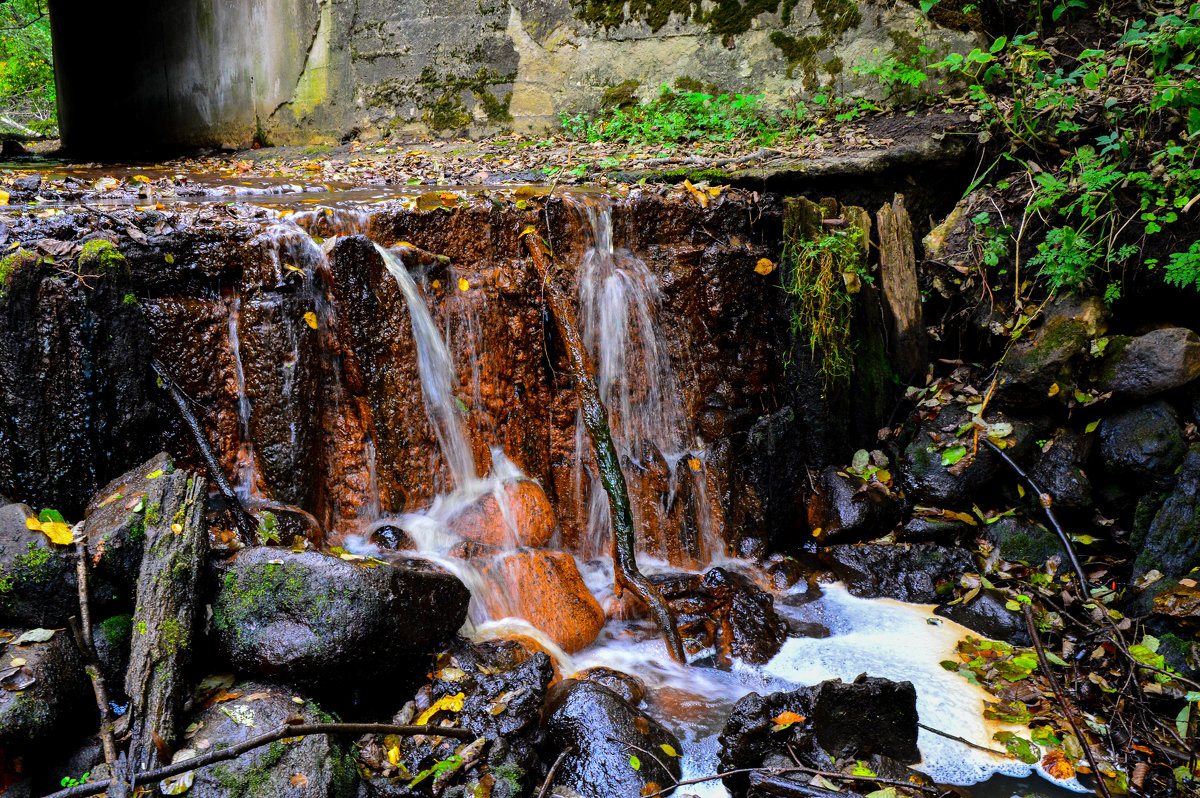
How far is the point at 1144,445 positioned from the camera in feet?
15.7

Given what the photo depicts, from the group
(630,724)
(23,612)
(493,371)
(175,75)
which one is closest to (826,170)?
(493,371)

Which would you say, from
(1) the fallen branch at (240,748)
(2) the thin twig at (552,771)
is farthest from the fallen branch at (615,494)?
(1) the fallen branch at (240,748)

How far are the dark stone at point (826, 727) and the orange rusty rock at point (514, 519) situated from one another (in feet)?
6.14

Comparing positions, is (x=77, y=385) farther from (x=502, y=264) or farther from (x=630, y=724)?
(x=630, y=724)

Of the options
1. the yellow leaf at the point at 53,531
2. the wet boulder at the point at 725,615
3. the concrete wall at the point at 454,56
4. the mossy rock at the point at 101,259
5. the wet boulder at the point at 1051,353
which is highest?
the concrete wall at the point at 454,56

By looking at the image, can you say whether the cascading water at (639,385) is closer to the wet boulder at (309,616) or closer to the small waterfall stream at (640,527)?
the small waterfall stream at (640,527)

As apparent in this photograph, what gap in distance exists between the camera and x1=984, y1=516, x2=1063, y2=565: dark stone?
4.86 metres

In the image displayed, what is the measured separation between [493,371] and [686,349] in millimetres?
1505

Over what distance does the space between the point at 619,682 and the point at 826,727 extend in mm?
1076

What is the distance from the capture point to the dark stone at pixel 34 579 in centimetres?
289

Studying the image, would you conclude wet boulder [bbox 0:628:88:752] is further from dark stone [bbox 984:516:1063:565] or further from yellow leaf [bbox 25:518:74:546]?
dark stone [bbox 984:516:1063:565]

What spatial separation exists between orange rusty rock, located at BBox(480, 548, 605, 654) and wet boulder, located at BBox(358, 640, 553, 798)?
42 centimetres

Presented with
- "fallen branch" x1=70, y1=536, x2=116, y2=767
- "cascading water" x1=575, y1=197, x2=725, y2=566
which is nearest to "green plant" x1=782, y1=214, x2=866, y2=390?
"cascading water" x1=575, y1=197, x2=725, y2=566

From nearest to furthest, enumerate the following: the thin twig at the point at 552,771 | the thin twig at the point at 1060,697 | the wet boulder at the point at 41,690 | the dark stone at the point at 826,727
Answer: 1. the wet boulder at the point at 41,690
2. the thin twig at the point at 552,771
3. the thin twig at the point at 1060,697
4. the dark stone at the point at 826,727
